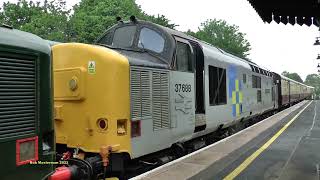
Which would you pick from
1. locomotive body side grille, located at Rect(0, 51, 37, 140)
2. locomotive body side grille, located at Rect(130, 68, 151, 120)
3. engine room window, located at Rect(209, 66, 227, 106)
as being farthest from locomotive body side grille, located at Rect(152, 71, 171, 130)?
locomotive body side grille, located at Rect(0, 51, 37, 140)

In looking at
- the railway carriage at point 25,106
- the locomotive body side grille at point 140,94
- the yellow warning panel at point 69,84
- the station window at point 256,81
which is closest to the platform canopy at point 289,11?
the locomotive body side grille at point 140,94

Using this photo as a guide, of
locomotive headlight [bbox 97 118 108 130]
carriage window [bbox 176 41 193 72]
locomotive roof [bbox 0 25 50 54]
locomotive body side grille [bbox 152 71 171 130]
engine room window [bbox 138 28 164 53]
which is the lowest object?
locomotive headlight [bbox 97 118 108 130]

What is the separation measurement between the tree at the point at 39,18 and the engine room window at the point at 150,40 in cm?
3323

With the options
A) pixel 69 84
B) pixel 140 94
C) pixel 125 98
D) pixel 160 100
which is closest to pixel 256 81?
pixel 160 100

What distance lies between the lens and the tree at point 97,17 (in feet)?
146

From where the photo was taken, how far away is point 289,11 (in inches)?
329

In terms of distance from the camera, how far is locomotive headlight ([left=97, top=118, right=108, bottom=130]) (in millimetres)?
6719

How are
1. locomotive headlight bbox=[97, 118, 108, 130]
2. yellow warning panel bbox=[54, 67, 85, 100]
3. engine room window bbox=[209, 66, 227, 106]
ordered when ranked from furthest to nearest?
1. engine room window bbox=[209, 66, 227, 106]
2. yellow warning panel bbox=[54, 67, 85, 100]
3. locomotive headlight bbox=[97, 118, 108, 130]

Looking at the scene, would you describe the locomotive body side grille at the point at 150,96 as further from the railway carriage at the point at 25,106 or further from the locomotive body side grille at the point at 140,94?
the railway carriage at the point at 25,106

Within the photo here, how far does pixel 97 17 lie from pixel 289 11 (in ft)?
128

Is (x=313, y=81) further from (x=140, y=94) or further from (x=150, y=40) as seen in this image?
(x=140, y=94)

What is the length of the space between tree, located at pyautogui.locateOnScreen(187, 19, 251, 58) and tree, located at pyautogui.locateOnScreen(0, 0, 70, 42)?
35132 millimetres

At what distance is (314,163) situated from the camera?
9.52 meters

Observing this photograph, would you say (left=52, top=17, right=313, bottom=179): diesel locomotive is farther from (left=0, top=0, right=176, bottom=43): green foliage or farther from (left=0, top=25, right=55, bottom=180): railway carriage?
(left=0, top=0, right=176, bottom=43): green foliage
